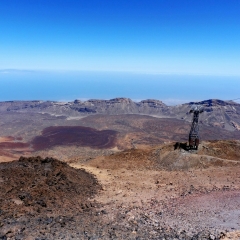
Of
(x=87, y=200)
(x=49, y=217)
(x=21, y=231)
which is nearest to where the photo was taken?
(x=21, y=231)

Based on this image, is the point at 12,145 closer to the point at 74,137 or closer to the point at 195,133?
the point at 74,137

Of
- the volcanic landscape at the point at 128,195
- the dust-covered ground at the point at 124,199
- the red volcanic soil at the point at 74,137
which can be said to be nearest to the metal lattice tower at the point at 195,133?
the volcanic landscape at the point at 128,195

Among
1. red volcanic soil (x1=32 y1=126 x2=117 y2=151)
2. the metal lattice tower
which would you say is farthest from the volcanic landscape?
red volcanic soil (x1=32 y1=126 x2=117 y2=151)

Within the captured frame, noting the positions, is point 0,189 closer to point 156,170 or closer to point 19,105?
point 156,170

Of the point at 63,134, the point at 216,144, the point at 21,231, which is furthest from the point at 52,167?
the point at 63,134

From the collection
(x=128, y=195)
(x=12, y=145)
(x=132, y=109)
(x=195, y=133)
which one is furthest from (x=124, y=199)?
(x=132, y=109)

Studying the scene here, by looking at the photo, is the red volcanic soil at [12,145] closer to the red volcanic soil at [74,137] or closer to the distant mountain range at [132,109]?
the red volcanic soil at [74,137]

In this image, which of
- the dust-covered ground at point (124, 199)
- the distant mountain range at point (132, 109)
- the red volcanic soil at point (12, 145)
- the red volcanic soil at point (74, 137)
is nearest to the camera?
the dust-covered ground at point (124, 199)
